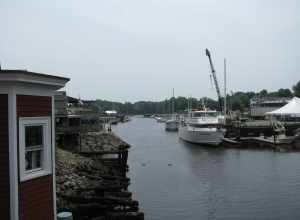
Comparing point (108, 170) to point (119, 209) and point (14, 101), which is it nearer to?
point (119, 209)

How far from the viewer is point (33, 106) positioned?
8664 mm

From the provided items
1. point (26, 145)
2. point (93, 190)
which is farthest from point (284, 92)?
point (26, 145)

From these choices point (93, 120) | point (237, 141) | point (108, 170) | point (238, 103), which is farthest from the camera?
point (238, 103)

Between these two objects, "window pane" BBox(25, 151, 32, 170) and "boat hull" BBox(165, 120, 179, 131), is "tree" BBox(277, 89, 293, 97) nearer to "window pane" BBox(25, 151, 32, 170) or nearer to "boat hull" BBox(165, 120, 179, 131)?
"boat hull" BBox(165, 120, 179, 131)

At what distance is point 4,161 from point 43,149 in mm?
1131

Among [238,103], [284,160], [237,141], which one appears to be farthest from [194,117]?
[238,103]

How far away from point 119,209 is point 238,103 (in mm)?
139352

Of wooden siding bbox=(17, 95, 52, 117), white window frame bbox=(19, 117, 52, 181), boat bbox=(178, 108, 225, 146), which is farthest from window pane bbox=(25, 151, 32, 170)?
boat bbox=(178, 108, 225, 146)

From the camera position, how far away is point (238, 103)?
15025 cm

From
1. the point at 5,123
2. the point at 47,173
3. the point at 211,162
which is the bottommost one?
the point at 211,162

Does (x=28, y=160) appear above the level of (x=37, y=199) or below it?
above

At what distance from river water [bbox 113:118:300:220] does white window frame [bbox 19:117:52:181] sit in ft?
30.8

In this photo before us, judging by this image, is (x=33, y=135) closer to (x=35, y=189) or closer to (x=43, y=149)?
(x=43, y=149)

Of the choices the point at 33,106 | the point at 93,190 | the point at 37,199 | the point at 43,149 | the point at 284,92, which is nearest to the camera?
the point at 33,106
